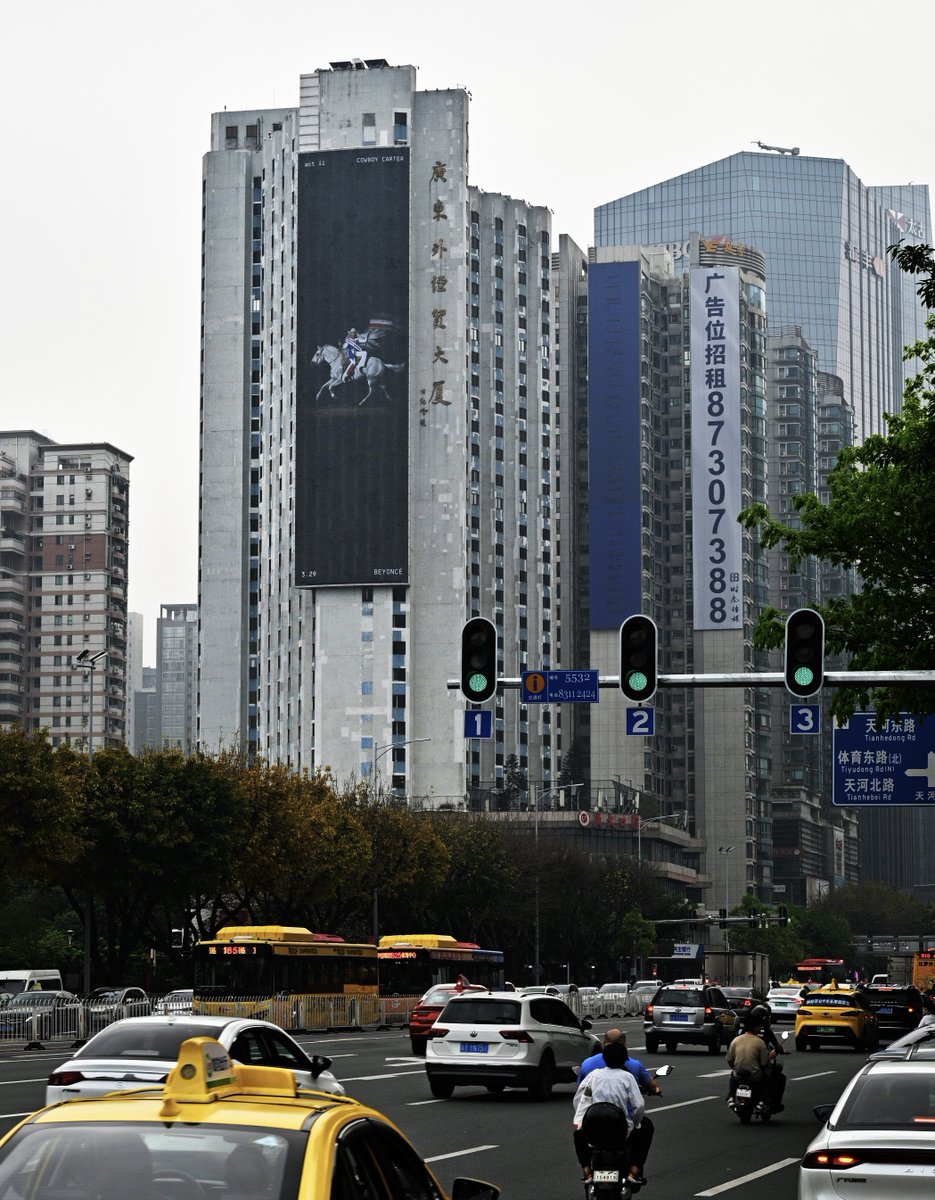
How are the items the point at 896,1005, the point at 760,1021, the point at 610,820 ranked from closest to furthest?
the point at 760,1021 < the point at 896,1005 < the point at 610,820

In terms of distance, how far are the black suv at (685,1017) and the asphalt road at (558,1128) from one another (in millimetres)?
2232

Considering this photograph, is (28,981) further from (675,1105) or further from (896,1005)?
(675,1105)

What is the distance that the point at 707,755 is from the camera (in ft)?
566

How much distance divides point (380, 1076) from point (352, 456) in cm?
11328

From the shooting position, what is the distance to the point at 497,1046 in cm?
2686

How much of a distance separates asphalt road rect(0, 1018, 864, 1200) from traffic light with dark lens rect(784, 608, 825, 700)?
5.13m

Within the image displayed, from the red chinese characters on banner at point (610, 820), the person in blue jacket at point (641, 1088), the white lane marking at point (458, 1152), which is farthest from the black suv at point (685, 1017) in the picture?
the red chinese characters on banner at point (610, 820)

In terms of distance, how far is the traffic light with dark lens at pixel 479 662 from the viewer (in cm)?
2189

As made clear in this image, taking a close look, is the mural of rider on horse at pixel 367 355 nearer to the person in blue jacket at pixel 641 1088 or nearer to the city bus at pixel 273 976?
the city bus at pixel 273 976

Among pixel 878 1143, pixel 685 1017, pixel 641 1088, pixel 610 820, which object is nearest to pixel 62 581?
pixel 610 820

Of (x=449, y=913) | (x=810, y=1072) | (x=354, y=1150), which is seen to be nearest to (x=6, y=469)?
(x=449, y=913)

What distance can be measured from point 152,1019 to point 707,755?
6160 inches

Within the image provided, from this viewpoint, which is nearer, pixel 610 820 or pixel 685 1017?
pixel 685 1017

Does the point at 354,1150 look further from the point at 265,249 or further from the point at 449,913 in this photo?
the point at 265,249
